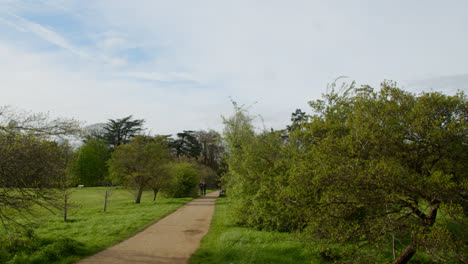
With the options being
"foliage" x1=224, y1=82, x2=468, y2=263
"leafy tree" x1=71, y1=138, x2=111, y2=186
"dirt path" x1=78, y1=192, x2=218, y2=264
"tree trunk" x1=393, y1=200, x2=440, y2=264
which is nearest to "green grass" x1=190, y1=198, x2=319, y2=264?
"dirt path" x1=78, y1=192, x2=218, y2=264

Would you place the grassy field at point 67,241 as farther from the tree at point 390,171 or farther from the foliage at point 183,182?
the foliage at point 183,182

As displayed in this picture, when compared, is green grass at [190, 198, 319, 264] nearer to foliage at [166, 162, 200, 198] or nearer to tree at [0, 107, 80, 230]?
tree at [0, 107, 80, 230]

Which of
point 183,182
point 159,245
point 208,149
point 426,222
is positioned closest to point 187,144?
point 208,149

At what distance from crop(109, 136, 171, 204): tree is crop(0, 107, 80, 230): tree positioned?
1621cm

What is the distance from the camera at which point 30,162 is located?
721 centimetres

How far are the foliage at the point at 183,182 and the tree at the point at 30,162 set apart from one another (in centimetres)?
2174

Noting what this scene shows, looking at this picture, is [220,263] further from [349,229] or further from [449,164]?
[449,164]

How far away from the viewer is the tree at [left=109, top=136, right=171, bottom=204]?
24484mm

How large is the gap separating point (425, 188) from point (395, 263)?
253cm

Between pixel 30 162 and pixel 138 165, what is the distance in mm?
17872

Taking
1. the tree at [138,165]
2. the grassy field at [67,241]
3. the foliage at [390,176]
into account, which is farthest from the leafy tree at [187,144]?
the foliage at [390,176]

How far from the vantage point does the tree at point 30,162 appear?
6.93 metres

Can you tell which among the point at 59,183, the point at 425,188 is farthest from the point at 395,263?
the point at 59,183

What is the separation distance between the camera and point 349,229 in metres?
5.78
